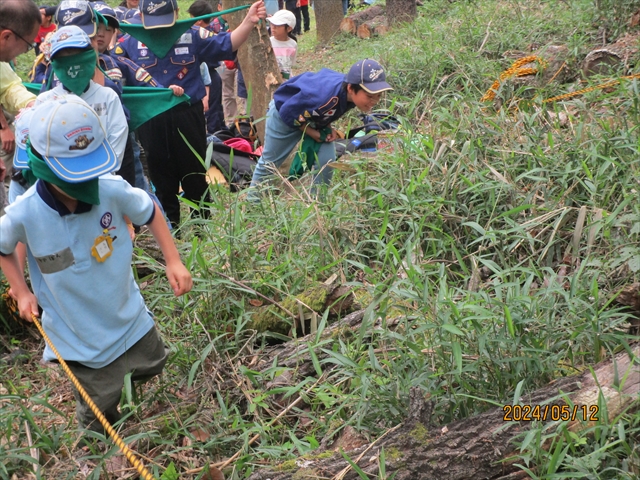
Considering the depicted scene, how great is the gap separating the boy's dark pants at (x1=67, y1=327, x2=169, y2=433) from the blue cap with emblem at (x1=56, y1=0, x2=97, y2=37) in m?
2.07

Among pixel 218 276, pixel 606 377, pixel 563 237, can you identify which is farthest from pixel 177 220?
pixel 606 377

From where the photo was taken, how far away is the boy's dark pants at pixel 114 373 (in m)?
2.71

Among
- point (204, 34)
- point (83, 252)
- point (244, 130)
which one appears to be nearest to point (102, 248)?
point (83, 252)

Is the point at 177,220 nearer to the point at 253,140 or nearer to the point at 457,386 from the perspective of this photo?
the point at 253,140

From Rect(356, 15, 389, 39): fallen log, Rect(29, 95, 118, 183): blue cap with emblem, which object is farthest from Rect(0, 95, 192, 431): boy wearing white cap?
Rect(356, 15, 389, 39): fallen log

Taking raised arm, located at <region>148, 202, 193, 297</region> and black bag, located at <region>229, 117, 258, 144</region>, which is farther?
black bag, located at <region>229, 117, 258, 144</region>

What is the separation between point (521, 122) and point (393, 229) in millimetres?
1193

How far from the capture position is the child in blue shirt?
4.40m

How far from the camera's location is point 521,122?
4172 mm

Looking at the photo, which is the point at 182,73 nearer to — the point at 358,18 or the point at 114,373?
the point at 114,373

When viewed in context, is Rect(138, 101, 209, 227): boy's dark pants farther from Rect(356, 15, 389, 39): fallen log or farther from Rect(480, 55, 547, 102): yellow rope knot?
Rect(356, 15, 389, 39): fallen log

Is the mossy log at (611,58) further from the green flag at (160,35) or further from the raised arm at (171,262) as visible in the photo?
the raised arm at (171,262)

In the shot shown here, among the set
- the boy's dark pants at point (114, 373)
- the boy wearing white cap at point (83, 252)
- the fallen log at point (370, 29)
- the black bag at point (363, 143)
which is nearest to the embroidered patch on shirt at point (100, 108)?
the boy wearing white cap at point (83, 252)

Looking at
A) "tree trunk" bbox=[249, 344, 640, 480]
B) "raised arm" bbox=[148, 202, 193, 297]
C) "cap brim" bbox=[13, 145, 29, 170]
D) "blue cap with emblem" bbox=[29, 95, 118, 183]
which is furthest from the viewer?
"cap brim" bbox=[13, 145, 29, 170]
